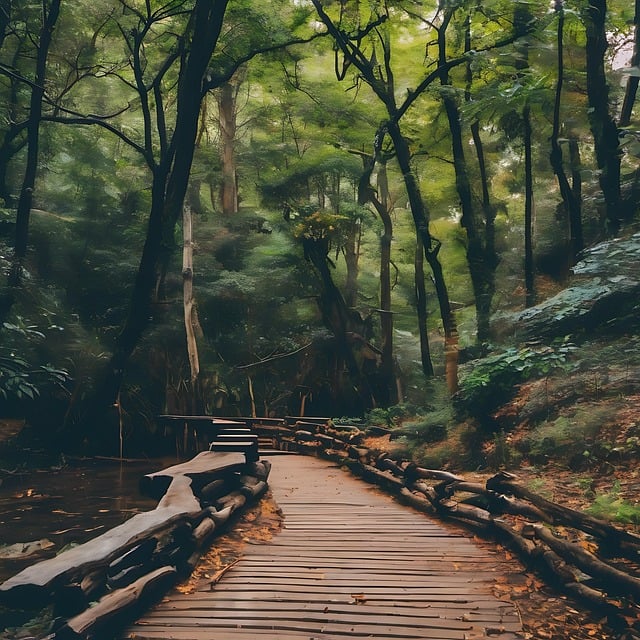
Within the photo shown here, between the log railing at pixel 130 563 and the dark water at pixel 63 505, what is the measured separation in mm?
1748

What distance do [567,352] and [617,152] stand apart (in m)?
4.23

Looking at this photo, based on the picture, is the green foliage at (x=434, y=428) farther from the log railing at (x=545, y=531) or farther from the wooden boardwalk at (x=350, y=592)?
the wooden boardwalk at (x=350, y=592)

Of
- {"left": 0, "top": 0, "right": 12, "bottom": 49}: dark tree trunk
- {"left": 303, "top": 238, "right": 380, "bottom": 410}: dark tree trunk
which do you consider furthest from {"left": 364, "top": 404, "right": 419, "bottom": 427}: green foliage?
{"left": 0, "top": 0, "right": 12, "bottom": 49}: dark tree trunk

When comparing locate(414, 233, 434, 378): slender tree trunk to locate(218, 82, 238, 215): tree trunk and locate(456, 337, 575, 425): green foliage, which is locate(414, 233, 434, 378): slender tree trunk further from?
locate(218, 82, 238, 215): tree trunk

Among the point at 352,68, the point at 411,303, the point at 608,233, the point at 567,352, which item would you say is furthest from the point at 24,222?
the point at 411,303

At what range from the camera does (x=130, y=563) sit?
5223mm

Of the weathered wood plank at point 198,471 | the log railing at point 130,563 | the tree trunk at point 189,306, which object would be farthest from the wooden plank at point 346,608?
the tree trunk at point 189,306

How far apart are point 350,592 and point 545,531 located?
1.79 m

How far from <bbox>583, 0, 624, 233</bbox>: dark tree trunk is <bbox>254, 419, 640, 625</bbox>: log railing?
6648 millimetres

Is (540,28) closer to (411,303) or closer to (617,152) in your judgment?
(617,152)

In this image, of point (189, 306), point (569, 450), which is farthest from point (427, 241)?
point (189, 306)

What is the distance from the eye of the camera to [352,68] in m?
21.2

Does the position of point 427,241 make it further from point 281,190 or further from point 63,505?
point 63,505

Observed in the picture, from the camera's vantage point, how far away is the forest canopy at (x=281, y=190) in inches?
496
